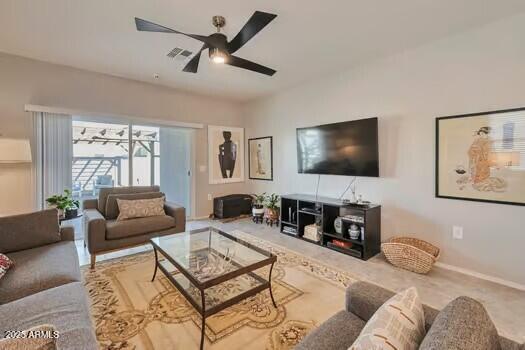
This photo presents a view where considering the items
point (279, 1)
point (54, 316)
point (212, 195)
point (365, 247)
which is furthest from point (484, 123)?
point (212, 195)

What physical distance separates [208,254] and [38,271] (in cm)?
119

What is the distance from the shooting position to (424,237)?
9.44 feet

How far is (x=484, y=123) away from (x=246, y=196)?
3881 mm

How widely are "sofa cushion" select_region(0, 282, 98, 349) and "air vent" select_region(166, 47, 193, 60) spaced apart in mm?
2661

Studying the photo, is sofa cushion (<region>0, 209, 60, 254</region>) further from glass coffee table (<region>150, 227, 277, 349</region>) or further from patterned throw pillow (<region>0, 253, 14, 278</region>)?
glass coffee table (<region>150, 227, 277, 349</region>)

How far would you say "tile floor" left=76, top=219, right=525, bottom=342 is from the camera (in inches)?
73.8

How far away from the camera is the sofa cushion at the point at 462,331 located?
68 cm

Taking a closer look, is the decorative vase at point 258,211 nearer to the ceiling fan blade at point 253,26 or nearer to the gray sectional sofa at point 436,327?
the ceiling fan blade at point 253,26

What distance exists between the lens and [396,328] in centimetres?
83

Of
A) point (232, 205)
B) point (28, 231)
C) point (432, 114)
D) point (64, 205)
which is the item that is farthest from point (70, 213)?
point (432, 114)

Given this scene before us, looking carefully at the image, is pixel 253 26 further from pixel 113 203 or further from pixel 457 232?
pixel 457 232

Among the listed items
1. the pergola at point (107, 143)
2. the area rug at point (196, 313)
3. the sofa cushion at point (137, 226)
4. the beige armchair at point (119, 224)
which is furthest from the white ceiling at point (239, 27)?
the area rug at point (196, 313)

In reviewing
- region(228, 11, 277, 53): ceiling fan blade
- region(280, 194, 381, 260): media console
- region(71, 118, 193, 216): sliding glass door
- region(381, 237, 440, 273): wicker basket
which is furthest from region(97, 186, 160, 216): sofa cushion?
region(381, 237, 440, 273): wicker basket

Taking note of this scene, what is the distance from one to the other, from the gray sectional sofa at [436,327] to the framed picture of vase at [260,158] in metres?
3.70
